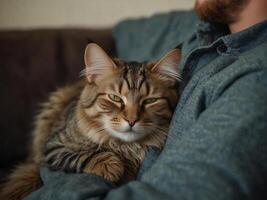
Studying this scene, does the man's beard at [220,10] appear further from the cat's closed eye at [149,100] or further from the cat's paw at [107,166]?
the cat's paw at [107,166]

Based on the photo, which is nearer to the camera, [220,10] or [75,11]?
[220,10]

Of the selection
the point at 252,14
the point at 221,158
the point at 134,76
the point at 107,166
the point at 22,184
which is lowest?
the point at 22,184

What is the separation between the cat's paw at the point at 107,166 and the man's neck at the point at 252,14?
2.01 feet

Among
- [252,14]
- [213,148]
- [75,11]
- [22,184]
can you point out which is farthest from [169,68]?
[75,11]

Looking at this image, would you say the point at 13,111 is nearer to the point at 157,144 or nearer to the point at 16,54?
the point at 16,54

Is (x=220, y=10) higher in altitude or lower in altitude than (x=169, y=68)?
higher

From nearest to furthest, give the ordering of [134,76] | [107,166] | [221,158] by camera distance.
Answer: [221,158]
[107,166]
[134,76]

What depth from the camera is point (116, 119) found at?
1.14 meters

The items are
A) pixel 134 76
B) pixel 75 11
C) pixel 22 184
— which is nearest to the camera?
pixel 134 76

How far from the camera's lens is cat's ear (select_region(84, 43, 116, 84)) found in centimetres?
119

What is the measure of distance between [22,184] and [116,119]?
1.41 feet

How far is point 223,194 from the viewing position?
76 cm

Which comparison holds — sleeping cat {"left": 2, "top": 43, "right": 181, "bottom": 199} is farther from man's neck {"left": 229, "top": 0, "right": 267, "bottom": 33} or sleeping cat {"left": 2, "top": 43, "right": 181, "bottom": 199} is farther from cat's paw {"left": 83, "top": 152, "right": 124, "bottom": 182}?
man's neck {"left": 229, "top": 0, "right": 267, "bottom": 33}

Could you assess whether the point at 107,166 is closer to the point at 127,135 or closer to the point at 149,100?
the point at 127,135
